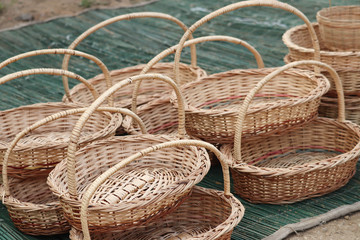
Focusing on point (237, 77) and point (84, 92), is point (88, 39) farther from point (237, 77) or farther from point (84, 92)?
point (237, 77)

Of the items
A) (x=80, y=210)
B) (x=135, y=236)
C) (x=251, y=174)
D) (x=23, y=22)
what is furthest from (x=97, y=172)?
(x=23, y=22)

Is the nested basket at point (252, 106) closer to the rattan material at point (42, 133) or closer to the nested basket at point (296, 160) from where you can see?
the nested basket at point (296, 160)

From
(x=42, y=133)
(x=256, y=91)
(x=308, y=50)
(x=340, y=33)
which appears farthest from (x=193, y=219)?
(x=340, y=33)

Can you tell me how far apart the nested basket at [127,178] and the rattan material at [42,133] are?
0.38 ft

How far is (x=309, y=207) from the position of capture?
2385 mm

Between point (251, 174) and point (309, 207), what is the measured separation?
1.00 feet

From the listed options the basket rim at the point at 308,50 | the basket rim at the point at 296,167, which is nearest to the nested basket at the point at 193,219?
the basket rim at the point at 296,167

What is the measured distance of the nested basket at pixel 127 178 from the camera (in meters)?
1.84

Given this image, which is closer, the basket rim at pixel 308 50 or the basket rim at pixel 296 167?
the basket rim at pixel 296 167

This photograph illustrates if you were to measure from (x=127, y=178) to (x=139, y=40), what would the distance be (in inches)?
96.8

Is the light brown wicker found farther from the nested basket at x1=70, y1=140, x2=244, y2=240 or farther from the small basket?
the nested basket at x1=70, y1=140, x2=244, y2=240

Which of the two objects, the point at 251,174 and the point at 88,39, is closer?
the point at 251,174

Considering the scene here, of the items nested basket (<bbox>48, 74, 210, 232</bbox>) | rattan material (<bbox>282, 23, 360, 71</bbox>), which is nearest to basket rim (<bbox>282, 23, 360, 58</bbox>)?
rattan material (<bbox>282, 23, 360, 71</bbox>)

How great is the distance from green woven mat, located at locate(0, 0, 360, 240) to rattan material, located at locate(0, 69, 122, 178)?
0.88m
